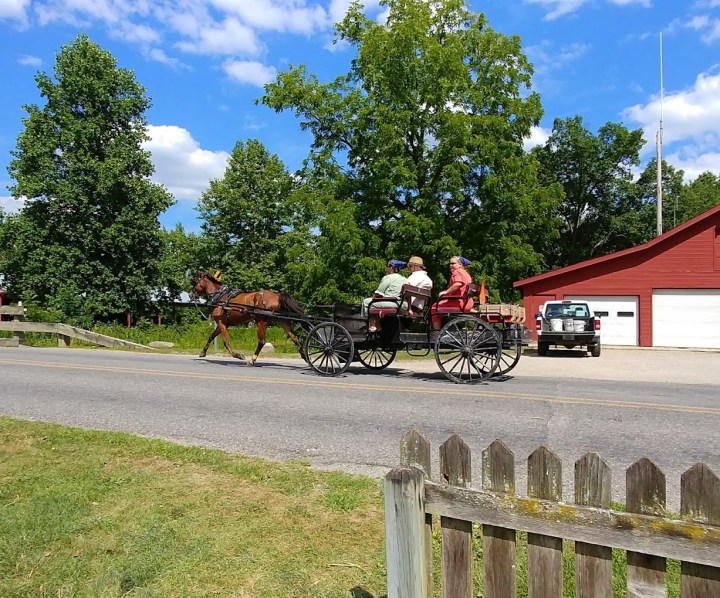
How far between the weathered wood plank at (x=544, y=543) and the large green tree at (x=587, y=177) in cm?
4773

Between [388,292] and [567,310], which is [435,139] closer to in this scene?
[567,310]

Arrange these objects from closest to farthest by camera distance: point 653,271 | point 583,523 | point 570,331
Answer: point 583,523 < point 570,331 < point 653,271

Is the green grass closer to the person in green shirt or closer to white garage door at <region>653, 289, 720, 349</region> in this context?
the person in green shirt

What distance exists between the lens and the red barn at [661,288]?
82.7 ft

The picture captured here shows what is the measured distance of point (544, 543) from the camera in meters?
2.16

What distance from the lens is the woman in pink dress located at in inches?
451

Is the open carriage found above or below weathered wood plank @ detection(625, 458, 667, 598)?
above

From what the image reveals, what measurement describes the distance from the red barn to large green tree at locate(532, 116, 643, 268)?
70.4ft

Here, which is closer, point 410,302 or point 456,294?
point 410,302

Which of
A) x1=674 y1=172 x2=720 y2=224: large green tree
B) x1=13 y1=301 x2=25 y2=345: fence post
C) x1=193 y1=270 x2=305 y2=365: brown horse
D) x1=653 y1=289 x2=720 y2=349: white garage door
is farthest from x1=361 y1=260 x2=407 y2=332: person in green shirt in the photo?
x1=674 y1=172 x2=720 y2=224: large green tree

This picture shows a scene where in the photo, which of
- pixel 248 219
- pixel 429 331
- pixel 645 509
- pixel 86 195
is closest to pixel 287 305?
pixel 429 331

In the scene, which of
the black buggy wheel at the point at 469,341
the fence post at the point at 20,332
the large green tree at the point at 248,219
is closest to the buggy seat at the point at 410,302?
the black buggy wheel at the point at 469,341

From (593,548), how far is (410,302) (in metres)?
9.34

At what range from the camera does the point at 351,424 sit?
283 inches
